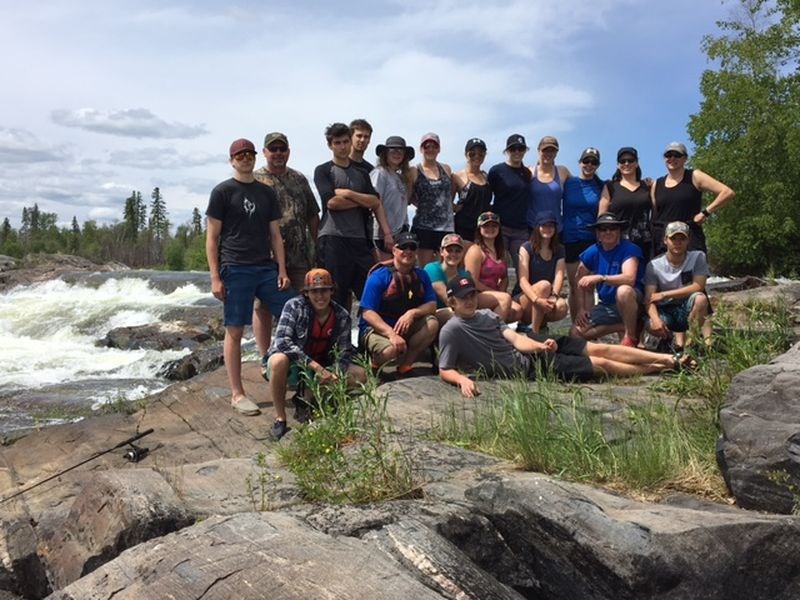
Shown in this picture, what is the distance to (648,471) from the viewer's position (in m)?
4.48

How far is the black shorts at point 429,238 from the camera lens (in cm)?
786

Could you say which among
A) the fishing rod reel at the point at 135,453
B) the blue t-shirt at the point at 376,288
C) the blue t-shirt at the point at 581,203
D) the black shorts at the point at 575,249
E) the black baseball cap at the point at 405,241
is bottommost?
the fishing rod reel at the point at 135,453

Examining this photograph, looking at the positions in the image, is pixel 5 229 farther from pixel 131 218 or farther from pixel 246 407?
pixel 246 407

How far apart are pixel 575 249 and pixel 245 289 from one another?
344cm

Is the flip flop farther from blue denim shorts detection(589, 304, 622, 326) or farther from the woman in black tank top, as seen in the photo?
the woman in black tank top

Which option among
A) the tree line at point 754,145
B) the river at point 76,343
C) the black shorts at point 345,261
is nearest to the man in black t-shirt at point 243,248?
the black shorts at point 345,261

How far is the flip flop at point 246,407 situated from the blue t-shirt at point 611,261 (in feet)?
11.6

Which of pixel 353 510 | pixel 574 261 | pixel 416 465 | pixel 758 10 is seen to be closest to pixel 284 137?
pixel 574 261

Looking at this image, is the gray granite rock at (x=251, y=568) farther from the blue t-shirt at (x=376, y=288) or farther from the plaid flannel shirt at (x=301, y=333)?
the blue t-shirt at (x=376, y=288)

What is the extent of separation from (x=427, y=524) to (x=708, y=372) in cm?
300

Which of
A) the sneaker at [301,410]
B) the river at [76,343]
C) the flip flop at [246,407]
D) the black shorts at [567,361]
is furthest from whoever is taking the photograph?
the river at [76,343]

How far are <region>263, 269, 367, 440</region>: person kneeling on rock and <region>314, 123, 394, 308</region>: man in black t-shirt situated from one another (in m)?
0.82

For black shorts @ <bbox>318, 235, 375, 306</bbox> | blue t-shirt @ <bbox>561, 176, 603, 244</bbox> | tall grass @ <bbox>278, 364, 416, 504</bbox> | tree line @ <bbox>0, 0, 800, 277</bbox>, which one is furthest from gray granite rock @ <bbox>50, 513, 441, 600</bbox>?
tree line @ <bbox>0, 0, 800, 277</bbox>

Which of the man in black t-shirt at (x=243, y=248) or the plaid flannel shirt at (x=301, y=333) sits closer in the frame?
the plaid flannel shirt at (x=301, y=333)
